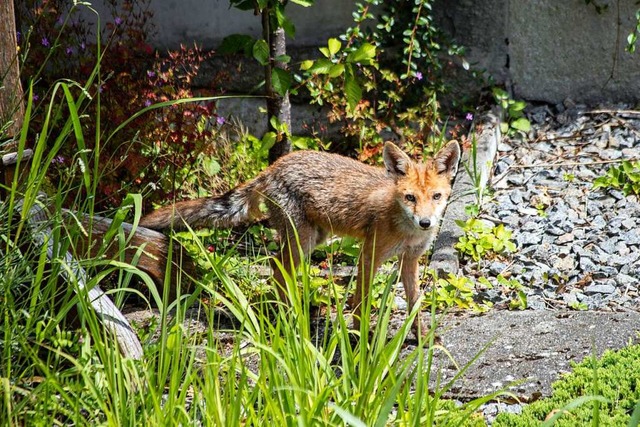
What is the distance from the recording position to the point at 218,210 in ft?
21.7

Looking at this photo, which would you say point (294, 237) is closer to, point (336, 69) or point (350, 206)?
point (350, 206)

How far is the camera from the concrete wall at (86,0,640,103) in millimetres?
8969

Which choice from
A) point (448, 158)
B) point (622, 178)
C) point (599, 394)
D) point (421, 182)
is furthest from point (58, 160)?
point (622, 178)

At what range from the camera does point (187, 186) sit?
25.6 feet

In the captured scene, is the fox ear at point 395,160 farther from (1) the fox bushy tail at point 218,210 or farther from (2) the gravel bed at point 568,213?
(2) the gravel bed at point 568,213

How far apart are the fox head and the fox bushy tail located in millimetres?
999

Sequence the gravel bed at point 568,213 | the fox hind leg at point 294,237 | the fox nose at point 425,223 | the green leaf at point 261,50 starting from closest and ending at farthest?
the fox nose at point 425,223 → the fox hind leg at point 294,237 → the gravel bed at point 568,213 → the green leaf at point 261,50

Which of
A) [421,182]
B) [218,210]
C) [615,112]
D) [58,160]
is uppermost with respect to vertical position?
[615,112]

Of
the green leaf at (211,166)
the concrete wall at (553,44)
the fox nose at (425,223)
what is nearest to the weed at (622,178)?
the concrete wall at (553,44)

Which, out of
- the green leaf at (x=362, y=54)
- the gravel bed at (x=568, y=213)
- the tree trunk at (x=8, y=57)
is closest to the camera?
the tree trunk at (x=8, y=57)

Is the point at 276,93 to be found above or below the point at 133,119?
above

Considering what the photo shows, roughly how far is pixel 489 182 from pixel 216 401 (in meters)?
5.10

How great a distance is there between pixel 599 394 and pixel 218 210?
10.1ft

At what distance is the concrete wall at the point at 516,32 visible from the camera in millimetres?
8969
